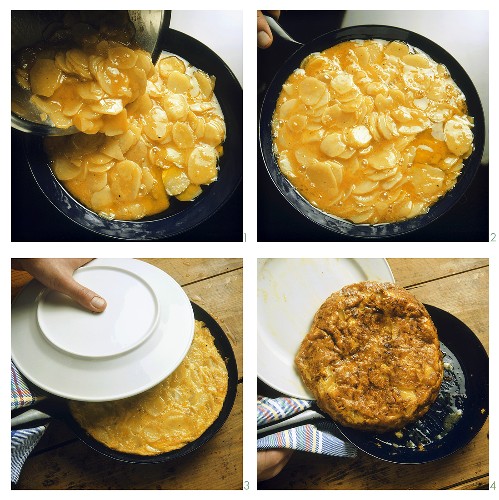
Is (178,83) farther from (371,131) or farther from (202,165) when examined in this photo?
(371,131)

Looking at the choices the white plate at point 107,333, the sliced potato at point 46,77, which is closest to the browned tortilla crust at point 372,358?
the white plate at point 107,333

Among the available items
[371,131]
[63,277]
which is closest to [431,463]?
[371,131]

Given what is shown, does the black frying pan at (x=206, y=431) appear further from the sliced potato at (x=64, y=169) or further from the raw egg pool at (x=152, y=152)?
the sliced potato at (x=64, y=169)

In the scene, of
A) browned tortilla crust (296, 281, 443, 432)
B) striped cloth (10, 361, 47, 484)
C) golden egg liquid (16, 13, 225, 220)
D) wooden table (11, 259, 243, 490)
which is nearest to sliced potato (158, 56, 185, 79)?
golden egg liquid (16, 13, 225, 220)

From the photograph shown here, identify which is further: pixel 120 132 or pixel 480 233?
pixel 480 233

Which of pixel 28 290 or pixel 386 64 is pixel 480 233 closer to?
pixel 386 64
